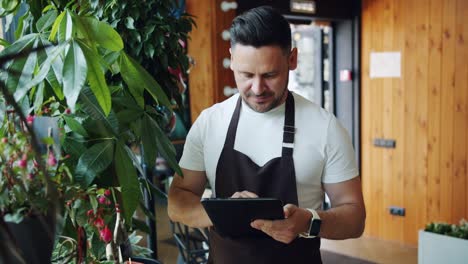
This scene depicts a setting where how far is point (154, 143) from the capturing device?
3.98 ft

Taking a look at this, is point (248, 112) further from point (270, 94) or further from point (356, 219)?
point (356, 219)

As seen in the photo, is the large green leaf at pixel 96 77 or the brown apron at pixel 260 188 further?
the brown apron at pixel 260 188

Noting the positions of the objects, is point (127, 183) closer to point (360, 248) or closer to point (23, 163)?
point (23, 163)

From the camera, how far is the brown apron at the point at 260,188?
5.27 feet

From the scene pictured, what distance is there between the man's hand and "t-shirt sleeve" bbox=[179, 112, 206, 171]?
37 cm

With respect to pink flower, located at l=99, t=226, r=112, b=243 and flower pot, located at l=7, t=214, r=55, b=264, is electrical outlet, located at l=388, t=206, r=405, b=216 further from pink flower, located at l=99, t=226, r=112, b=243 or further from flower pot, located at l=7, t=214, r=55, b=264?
flower pot, located at l=7, t=214, r=55, b=264

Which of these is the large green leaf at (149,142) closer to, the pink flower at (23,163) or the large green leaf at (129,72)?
the large green leaf at (129,72)

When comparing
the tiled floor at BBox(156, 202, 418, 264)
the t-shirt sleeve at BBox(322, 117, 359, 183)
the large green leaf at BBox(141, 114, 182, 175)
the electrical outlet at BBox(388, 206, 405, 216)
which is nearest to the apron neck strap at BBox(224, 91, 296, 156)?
the t-shirt sleeve at BBox(322, 117, 359, 183)

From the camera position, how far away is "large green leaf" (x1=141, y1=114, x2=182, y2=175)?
1.19 metres

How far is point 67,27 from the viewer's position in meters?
0.97

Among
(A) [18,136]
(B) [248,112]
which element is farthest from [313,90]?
(A) [18,136]

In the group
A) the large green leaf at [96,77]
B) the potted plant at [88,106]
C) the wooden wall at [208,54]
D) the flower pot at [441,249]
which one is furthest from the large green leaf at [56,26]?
the flower pot at [441,249]

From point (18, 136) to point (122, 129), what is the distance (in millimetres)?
410

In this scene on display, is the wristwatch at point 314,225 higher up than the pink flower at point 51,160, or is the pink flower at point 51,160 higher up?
the pink flower at point 51,160
